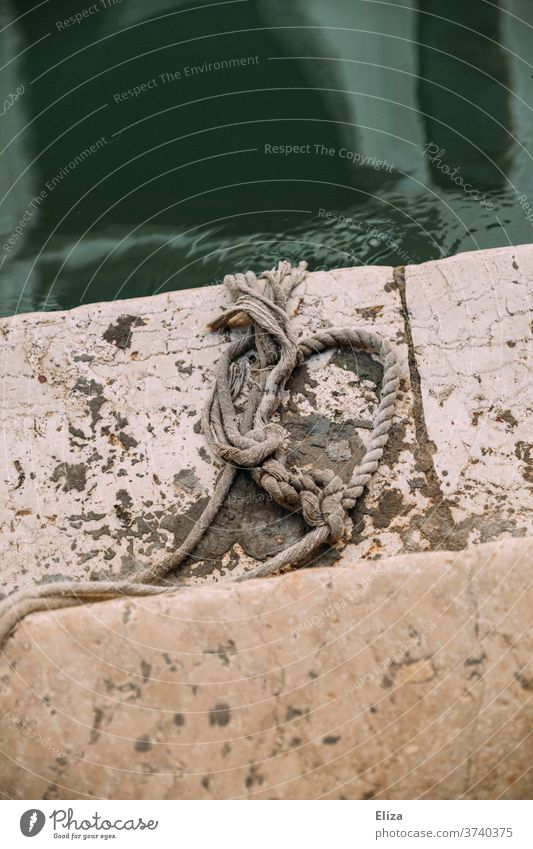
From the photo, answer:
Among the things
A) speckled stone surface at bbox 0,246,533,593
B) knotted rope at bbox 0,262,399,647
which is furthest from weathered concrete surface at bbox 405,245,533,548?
knotted rope at bbox 0,262,399,647

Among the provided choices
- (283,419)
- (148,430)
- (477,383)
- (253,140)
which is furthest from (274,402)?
(253,140)

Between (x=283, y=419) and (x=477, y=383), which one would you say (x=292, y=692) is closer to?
(x=283, y=419)

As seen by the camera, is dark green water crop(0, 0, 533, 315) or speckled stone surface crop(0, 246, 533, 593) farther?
dark green water crop(0, 0, 533, 315)

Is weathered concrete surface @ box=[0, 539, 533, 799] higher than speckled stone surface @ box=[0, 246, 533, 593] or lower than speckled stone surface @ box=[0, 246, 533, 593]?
lower

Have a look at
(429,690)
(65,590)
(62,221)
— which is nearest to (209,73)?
(62,221)

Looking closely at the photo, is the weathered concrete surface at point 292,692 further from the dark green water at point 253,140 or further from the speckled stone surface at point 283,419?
the dark green water at point 253,140

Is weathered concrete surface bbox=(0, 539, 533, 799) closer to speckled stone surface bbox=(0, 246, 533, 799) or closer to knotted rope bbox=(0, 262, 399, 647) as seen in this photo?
speckled stone surface bbox=(0, 246, 533, 799)
